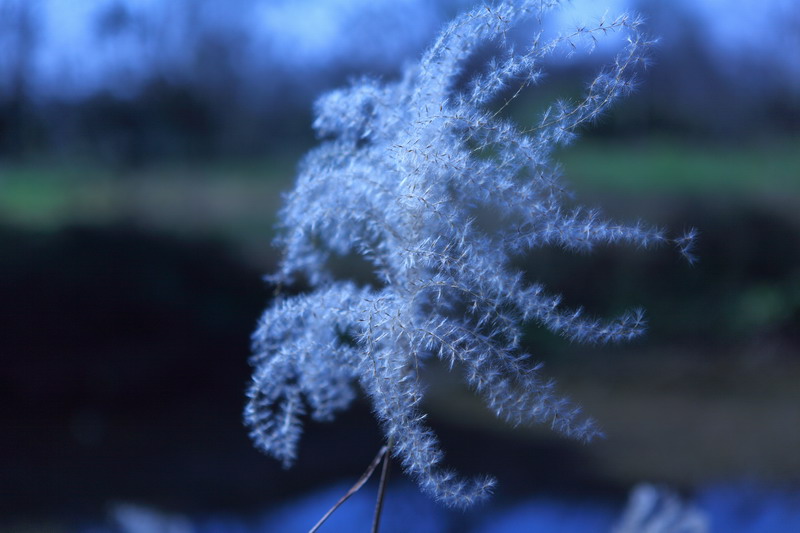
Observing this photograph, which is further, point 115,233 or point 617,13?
point 115,233

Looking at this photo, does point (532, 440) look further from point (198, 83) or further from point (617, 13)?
point (617, 13)

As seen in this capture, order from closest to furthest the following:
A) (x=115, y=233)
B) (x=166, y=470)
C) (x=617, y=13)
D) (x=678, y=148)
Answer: (x=617, y=13)
(x=166, y=470)
(x=115, y=233)
(x=678, y=148)

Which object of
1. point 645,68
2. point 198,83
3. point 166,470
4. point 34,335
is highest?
point 198,83

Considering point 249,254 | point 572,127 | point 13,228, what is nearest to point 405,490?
point 249,254

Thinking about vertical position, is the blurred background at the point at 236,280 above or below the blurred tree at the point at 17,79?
below

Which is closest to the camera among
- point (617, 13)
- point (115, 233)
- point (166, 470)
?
point (617, 13)

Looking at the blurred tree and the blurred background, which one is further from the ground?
the blurred tree

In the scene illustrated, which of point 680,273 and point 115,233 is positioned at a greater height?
point 115,233
